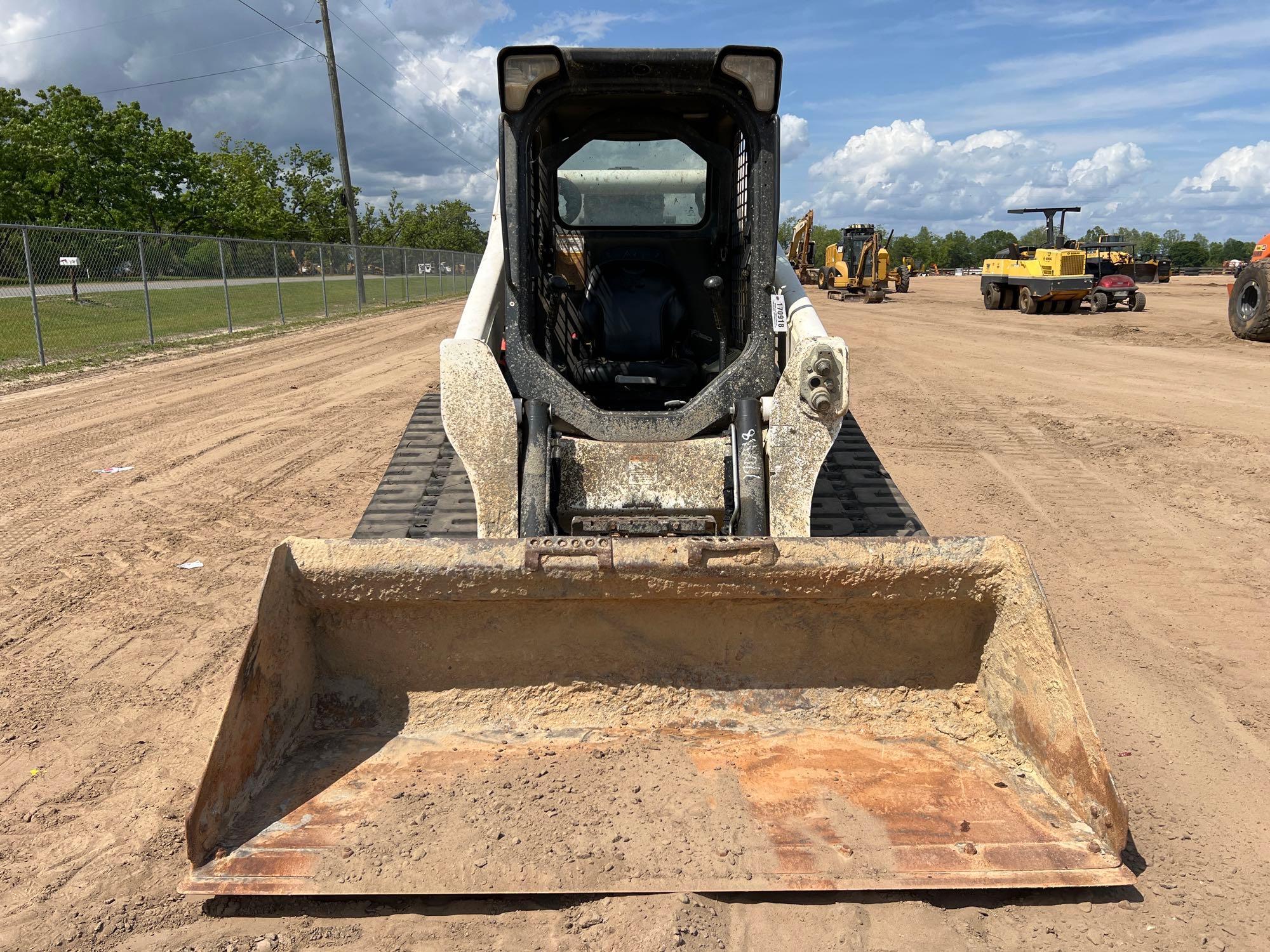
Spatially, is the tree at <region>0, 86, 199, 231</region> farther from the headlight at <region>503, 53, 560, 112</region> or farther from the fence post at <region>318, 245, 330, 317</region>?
the headlight at <region>503, 53, 560, 112</region>

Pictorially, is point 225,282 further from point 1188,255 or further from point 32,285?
point 1188,255

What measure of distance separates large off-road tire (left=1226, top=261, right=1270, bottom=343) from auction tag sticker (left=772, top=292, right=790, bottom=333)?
565 inches

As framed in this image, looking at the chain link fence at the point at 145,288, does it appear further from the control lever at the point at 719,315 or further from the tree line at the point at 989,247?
the tree line at the point at 989,247

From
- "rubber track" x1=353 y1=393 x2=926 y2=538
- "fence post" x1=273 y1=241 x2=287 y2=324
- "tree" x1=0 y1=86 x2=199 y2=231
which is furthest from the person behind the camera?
"tree" x1=0 y1=86 x2=199 y2=231

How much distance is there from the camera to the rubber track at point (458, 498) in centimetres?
441

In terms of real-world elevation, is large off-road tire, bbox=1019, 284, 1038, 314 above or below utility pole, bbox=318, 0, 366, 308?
below

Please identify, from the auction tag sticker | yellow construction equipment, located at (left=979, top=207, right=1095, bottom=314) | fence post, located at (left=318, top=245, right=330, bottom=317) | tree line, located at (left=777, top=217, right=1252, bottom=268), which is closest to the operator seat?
the auction tag sticker

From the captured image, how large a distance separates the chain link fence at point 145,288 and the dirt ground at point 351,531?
190 cm

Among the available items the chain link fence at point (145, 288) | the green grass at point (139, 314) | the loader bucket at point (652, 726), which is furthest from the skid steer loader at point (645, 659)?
the green grass at point (139, 314)

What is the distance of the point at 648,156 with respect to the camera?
15.2ft

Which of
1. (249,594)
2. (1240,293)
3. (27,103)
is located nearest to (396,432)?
(249,594)

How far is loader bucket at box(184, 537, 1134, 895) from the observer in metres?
2.39

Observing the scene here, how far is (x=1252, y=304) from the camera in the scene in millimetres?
15586

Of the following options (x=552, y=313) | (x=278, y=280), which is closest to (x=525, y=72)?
(x=552, y=313)
